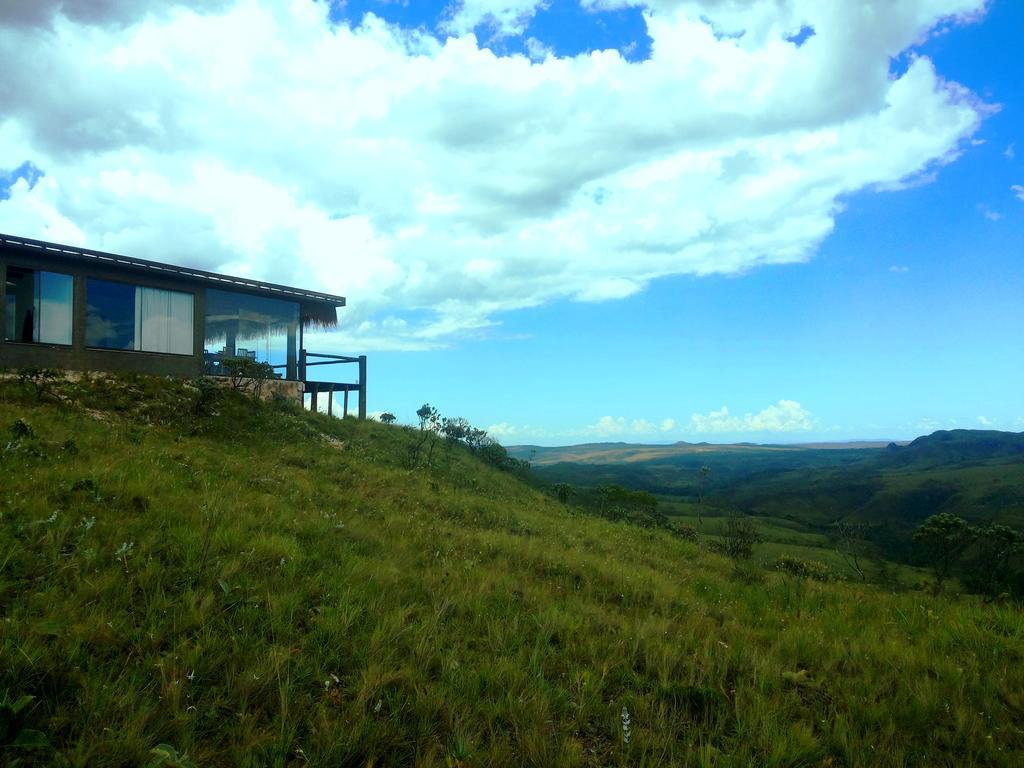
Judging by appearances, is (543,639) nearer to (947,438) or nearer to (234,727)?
(234,727)

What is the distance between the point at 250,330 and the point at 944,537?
22566mm

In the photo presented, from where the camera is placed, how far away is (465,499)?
13.7m

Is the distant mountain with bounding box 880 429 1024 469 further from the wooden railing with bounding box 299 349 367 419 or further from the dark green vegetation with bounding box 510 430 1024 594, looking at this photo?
the wooden railing with bounding box 299 349 367 419

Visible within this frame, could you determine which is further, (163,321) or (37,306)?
(163,321)

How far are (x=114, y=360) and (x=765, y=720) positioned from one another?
20637 millimetres

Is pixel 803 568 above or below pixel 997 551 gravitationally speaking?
below

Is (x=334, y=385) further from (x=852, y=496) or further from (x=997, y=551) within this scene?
(x=852, y=496)

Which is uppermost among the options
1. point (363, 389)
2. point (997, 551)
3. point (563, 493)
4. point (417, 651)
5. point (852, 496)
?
point (363, 389)

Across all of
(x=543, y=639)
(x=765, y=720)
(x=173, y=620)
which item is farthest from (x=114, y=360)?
(x=765, y=720)

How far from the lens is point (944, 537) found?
11.1 meters

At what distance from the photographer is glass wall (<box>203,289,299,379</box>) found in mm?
21547

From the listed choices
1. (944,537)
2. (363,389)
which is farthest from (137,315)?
(944,537)

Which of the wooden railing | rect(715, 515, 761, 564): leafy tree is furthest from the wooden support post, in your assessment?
rect(715, 515, 761, 564): leafy tree

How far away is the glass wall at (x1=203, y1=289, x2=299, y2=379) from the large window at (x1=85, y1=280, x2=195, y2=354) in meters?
1.10
